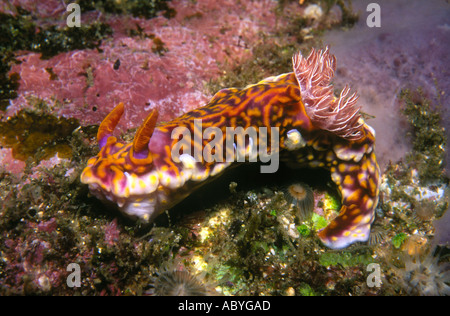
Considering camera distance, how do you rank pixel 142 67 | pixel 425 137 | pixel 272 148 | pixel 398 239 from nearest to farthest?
pixel 272 148 → pixel 398 239 → pixel 425 137 → pixel 142 67

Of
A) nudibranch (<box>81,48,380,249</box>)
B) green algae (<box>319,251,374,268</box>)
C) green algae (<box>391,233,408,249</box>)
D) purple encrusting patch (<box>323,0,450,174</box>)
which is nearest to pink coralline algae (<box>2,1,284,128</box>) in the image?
nudibranch (<box>81,48,380,249</box>)

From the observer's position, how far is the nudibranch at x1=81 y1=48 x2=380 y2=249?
2705 mm

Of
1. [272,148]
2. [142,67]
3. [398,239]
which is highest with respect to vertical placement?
[142,67]

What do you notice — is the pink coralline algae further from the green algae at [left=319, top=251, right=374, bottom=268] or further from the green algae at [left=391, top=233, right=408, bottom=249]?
the green algae at [left=391, top=233, right=408, bottom=249]

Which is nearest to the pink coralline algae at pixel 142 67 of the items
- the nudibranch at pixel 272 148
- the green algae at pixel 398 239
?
the nudibranch at pixel 272 148

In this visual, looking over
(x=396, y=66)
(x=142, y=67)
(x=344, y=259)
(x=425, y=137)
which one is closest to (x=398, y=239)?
(x=344, y=259)

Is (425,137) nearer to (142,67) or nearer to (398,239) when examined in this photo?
(398,239)

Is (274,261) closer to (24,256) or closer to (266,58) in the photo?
(24,256)

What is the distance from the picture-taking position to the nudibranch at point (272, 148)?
271cm

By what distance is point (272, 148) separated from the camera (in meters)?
3.13

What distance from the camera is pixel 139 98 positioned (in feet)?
13.0

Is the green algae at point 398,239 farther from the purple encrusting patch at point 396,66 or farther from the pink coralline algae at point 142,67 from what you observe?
the pink coralline algae at point 142,67

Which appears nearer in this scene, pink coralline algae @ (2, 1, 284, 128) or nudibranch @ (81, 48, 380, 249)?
nudibranch @ (81, 48, 380, 249)

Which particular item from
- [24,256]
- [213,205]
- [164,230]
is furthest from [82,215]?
[213,205]
